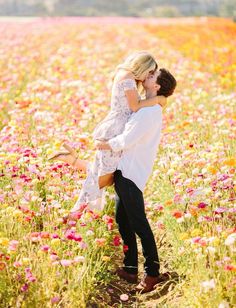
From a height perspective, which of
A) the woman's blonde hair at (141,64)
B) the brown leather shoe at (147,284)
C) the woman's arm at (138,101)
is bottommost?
the brown leather shoe at (147,284)

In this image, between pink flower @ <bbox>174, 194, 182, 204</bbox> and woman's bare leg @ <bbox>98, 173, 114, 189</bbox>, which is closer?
woman's bare leg @ <bbox>98, 173, 114, 189</bbox>

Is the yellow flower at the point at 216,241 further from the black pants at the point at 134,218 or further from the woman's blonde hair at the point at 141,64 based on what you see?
the woman's blonde hair at the point at 141,64

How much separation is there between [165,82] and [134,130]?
43 cm

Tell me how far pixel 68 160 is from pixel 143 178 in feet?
2.65

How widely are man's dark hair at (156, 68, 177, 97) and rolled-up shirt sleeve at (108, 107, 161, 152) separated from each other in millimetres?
253

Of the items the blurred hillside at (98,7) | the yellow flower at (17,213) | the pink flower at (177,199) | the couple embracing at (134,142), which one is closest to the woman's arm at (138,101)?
the couple embracing at (134,142)

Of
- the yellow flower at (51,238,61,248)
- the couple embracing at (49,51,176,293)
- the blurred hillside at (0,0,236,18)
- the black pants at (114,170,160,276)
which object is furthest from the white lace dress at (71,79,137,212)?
the blurred hillside at (0,0,236,18)

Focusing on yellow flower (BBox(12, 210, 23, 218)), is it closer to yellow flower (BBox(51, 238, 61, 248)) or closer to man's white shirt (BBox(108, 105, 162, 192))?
yellow flower (BBox(51, 238, 61, 248))

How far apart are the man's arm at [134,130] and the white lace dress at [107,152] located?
183mm

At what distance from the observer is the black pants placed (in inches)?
162

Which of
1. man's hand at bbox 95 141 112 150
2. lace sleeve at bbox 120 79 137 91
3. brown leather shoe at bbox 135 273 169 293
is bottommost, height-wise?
brown leather shoe at bbox 135 273 169 293

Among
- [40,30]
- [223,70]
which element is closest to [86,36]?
[40,30]

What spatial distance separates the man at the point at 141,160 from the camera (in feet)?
13.2

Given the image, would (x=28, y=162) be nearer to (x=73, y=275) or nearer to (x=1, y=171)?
(x=1, y=171)
